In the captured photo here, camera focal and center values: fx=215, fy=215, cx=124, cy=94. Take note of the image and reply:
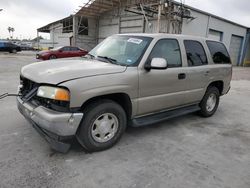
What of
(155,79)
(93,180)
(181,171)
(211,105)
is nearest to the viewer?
(93,180)

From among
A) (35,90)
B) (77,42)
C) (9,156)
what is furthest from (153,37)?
(77,42)

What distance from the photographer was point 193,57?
4.31 metres

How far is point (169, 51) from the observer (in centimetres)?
388

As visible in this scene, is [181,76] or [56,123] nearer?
[56,123]

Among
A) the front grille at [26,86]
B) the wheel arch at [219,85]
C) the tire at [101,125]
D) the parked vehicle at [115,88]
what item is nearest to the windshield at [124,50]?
the parked vehicle at [115,88]

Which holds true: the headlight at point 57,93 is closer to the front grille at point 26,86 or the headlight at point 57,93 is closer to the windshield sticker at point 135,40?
the front grille at point 26,86

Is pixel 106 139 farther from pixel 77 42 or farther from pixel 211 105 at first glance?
pixel 77 42

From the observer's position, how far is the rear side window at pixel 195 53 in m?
4.21

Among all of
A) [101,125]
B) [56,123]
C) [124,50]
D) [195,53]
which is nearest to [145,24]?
[195,53]

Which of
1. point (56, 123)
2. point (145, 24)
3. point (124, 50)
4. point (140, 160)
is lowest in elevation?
point (140, 160)

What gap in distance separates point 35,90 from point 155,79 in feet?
6.02

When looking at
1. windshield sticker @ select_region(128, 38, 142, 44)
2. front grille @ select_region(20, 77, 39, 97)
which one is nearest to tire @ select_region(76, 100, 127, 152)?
front grille @ select_region(20, 77, 39, 97)

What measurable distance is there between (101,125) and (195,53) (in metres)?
2.52

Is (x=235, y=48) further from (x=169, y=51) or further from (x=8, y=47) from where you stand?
(x=8, y=47)
